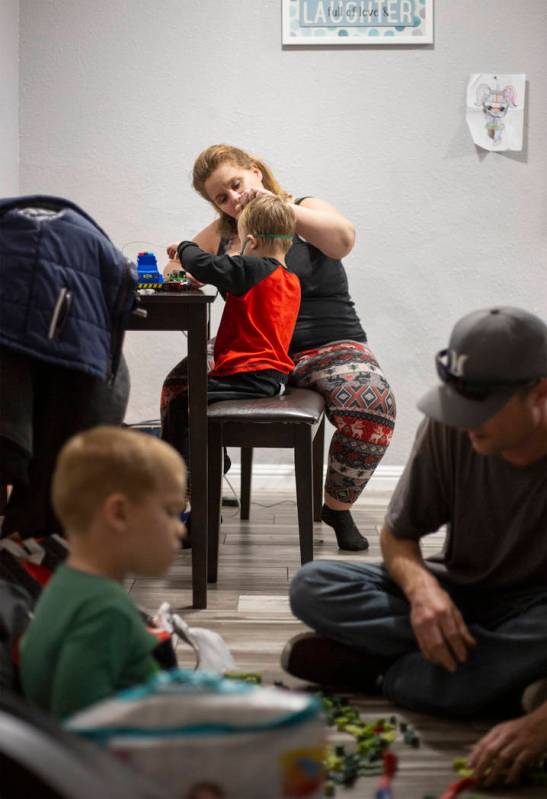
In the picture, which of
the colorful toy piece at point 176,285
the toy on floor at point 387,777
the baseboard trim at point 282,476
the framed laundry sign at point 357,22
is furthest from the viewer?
the baseboard trim at point 282,476

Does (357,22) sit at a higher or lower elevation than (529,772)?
higher

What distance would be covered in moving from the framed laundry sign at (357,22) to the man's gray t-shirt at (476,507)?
Answer: 244cm

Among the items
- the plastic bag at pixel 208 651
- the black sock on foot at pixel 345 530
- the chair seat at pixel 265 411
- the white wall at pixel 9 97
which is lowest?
the black sock on foot at pixel 345 530

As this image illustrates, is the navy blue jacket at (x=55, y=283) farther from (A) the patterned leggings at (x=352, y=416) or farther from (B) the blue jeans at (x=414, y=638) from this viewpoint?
(A) the patterned leggings at (x=352, y=416)

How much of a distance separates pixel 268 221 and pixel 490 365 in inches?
55.1

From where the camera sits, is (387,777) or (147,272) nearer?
(387,777)

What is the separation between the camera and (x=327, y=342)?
3.23 meters

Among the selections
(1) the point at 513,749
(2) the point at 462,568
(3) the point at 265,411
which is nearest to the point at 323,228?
(3) the point at 265,411

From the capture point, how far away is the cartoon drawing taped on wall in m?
3.85

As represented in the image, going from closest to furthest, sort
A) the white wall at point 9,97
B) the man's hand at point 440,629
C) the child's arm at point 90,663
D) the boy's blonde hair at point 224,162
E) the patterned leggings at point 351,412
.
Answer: the child's arm at point 90,663, the man's hand at point 440,629, the patterned leggings at point 351,412, the boy's blonde hair at point 224,162, the white wall at point 9,97

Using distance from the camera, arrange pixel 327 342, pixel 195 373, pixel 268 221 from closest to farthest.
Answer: pixel 195 373 → pixel 268 221 → pixel 327 342

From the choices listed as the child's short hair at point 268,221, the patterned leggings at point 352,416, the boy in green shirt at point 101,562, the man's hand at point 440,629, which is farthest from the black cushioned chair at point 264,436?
the boy in green shirt at point 101,562

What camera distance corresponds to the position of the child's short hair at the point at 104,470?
4.25ft

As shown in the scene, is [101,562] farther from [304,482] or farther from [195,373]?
[304,482]
